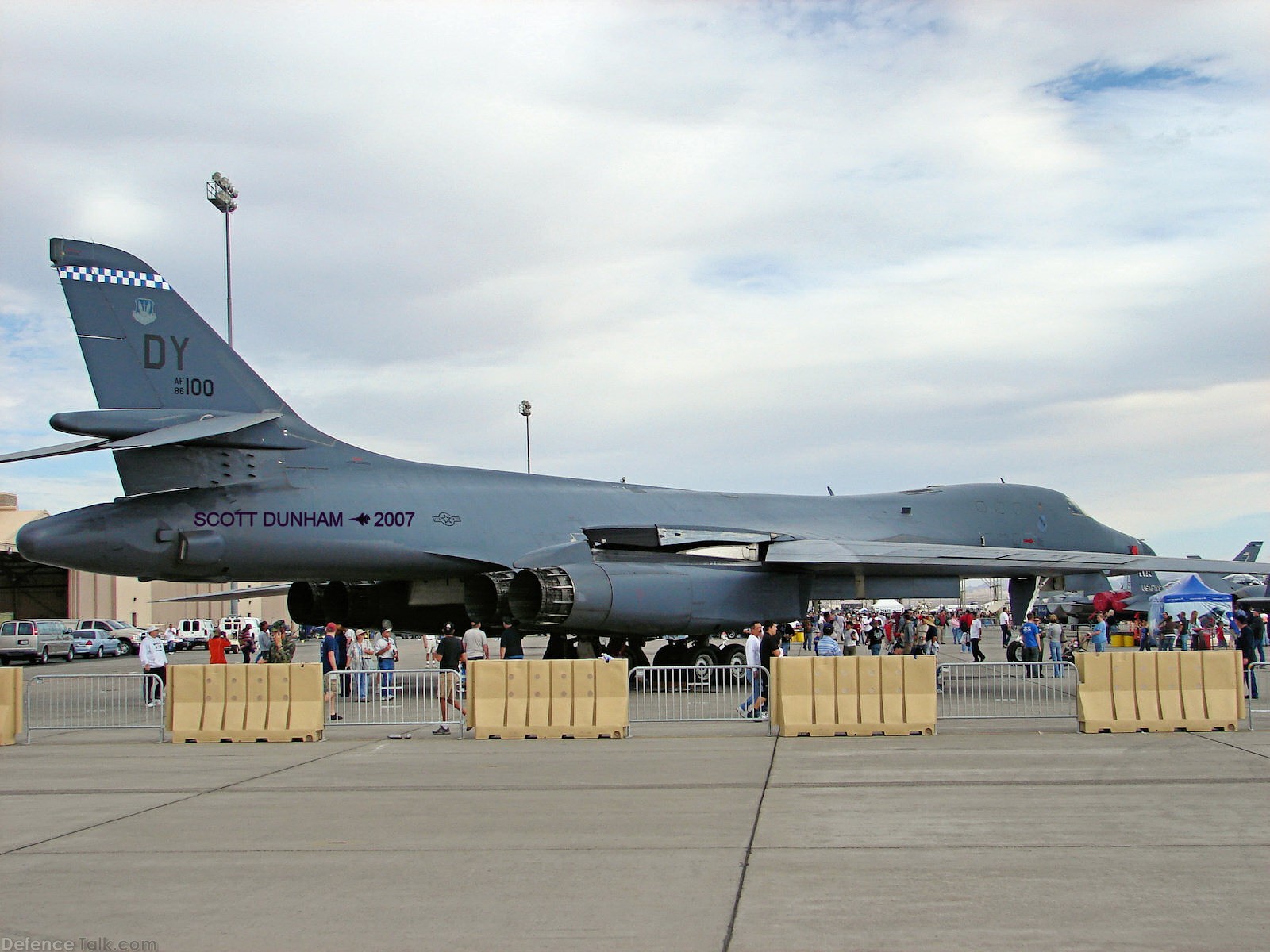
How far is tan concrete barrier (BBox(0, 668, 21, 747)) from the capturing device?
494 inches

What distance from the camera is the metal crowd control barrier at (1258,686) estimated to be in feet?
42.9

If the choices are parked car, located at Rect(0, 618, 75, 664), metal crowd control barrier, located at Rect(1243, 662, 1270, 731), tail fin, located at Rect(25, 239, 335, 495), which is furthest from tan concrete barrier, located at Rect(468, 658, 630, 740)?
parked car, located at Rect(0, 618, 75, 664)

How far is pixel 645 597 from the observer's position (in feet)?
57.3

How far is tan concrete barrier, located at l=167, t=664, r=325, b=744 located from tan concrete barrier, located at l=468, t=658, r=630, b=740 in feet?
5.51

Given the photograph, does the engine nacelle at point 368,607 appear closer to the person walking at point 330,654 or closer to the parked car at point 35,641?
the person walking at point 330,654

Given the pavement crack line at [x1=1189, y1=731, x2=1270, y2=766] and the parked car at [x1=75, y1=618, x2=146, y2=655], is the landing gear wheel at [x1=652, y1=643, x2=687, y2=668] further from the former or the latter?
the parked car at [x1=75, y1=618, x2=146, y2=655]

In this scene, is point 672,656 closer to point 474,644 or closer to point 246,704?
point 474,644

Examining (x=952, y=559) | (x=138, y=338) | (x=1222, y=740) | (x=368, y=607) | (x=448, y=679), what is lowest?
(x=1222, y=740)

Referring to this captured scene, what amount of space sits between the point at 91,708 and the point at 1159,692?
1331 cm

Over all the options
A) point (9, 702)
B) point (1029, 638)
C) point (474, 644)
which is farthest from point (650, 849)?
point (1029, 638)

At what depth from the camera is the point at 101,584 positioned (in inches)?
2053

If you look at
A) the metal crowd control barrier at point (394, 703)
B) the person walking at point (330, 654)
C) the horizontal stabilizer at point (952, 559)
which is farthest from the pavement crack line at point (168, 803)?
the horizontal stabilizer at point (952, 559)

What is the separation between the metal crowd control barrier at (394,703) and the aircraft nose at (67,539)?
351 centimetres

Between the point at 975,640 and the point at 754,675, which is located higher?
the point at 754,675
